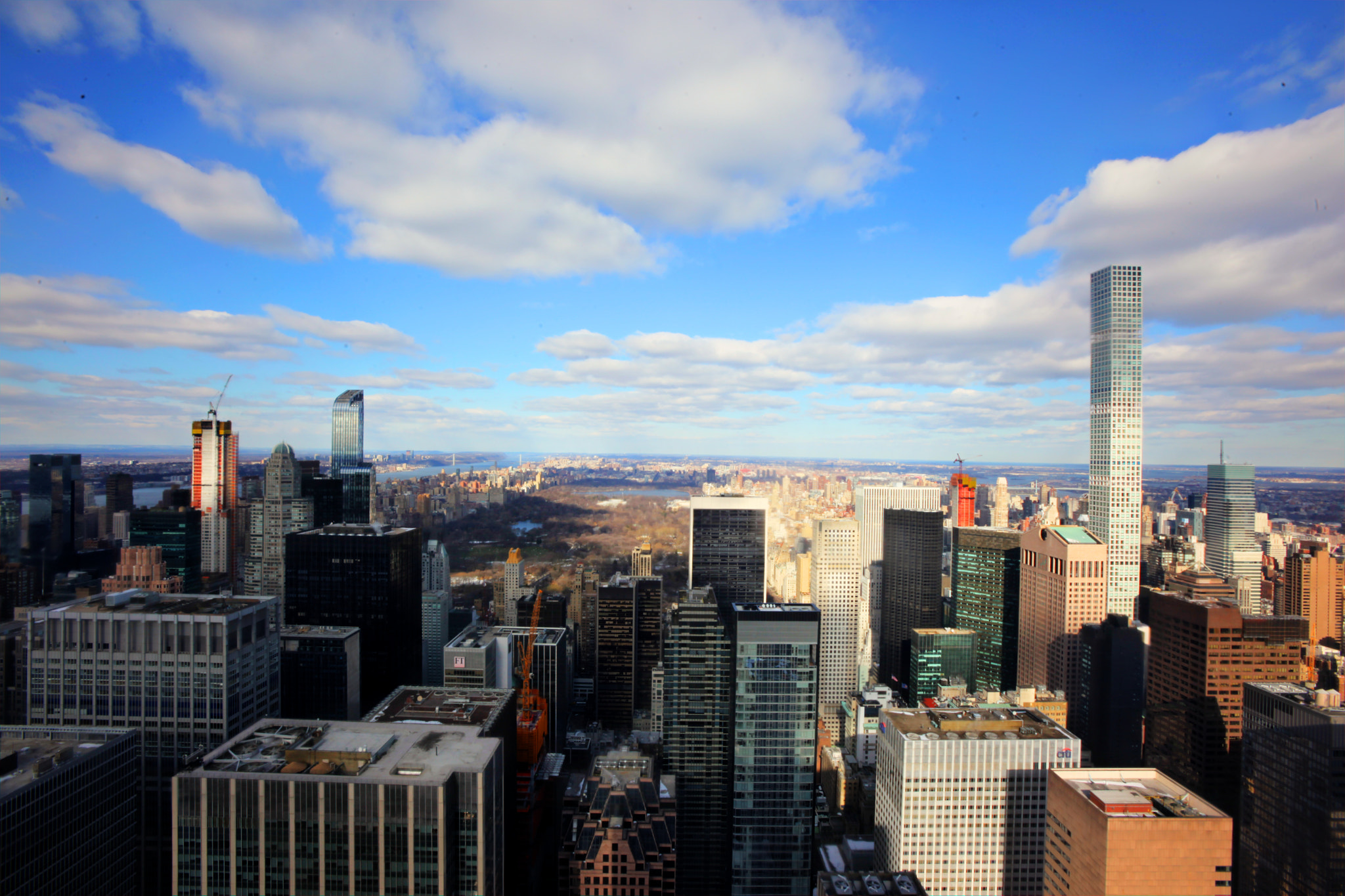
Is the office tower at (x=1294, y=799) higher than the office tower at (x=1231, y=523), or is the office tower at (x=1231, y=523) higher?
the office tower at (x=1231, y=523)

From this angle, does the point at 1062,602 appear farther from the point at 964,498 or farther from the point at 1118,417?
the point at 964,498

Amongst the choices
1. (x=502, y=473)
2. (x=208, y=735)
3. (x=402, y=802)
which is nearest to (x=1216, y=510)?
Answer: (x=502, y=473)

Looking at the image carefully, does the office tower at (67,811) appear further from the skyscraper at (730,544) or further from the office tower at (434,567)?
the skyscraper at (730,544)

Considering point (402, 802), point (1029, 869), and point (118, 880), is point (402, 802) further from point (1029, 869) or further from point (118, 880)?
point (1029, 869)

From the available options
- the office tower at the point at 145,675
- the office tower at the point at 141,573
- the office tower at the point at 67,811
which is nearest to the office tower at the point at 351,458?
the office tower at the point at 141,573

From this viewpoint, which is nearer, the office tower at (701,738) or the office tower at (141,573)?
the office tower at (701,738)

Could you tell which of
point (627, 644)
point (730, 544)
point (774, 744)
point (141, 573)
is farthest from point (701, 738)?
point (141, 573)

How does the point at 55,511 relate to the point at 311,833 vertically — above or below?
above
